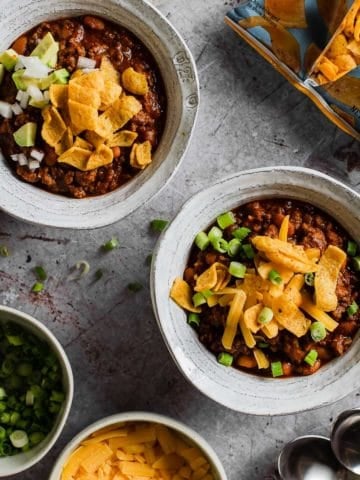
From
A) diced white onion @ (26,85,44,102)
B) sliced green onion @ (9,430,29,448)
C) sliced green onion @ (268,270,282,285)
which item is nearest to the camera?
sliced green onion @ (268,270,282,285)

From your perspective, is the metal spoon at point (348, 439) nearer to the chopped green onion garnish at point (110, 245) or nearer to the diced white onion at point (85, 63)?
the chopped green onion garnish at point (110, 245)

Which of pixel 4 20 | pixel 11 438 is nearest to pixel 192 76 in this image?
pixel 4 20

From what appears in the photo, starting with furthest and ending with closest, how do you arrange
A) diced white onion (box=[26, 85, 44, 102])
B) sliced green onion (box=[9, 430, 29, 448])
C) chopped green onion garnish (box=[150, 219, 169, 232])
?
chopped green onion garnish (box=[150, 219, 169, 232]) < sliced green onion (box=[9, 430, 29, 448]) < diced white onion (box=[26, 85, 44, 102])

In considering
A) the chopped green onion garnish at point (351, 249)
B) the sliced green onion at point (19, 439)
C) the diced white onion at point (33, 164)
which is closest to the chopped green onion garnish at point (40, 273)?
the diced white onion at point (33, 164)

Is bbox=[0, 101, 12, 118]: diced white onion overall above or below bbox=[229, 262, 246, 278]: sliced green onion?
above

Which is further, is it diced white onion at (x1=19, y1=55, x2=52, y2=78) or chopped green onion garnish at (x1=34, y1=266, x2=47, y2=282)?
chopped green onion garnish at (x1=34, y1=266, x2=47, y2=282)

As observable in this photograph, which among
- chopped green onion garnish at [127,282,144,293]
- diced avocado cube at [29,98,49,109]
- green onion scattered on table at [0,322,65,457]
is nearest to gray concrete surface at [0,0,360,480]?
chopped green onion garnish at [127,282,144,293]

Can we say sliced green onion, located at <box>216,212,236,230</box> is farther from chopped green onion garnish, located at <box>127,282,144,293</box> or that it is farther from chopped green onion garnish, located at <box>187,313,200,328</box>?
chopped green onion garnish, located at <box>127,282,144,293</box>

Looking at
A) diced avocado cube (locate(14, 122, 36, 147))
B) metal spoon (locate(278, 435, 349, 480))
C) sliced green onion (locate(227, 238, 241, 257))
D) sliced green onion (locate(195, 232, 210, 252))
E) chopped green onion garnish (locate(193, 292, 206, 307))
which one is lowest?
metal spoon (locate(278, 435, 349, 480))

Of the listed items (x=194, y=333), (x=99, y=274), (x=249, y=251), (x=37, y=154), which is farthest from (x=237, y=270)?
(x=37, y=154)
